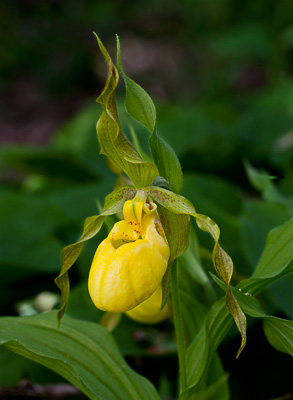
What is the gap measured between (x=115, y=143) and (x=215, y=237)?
0.17 metres

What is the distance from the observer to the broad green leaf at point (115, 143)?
0.58m

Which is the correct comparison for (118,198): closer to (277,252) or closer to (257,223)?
(277,252)

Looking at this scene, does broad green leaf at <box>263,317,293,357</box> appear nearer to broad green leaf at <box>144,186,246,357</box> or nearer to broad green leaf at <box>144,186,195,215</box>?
broad green leaf at <box>144,186,246,357</box>

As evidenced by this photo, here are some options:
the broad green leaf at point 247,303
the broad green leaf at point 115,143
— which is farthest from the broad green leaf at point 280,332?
the broad green leaf at point 115,143

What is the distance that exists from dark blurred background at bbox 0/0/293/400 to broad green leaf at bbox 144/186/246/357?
0.36 m

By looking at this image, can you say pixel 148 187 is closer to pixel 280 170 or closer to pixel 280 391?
pixel 280 391

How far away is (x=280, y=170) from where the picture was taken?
5.57 feet

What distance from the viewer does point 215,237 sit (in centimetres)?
62

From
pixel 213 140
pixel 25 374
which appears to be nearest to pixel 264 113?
pixel 213 140

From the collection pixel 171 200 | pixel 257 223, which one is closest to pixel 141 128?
pixel 257 223

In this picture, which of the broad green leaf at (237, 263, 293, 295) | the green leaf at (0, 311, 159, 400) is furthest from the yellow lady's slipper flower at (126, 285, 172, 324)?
the broad green leaf at (237, 263, 293, 295)

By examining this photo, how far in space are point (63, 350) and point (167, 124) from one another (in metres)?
1.37

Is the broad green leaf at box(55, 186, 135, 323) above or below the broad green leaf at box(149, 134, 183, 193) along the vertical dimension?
below

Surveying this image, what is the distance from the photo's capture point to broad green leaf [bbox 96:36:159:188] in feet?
1.91
